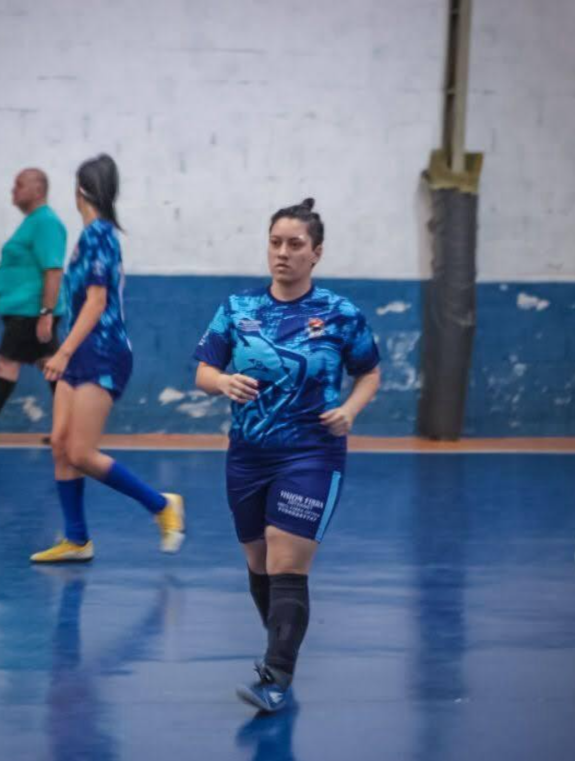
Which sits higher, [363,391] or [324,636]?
[363,391]

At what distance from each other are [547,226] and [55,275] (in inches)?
180

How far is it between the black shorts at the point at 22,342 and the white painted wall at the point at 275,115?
224 centimetres

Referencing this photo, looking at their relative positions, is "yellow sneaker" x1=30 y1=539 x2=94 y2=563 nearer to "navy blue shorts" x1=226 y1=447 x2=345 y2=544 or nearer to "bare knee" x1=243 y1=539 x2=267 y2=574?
"bare knee" x1=243 y1=539 x2=267 y2=574

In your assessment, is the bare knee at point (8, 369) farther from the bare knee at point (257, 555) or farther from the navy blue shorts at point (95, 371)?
the bare knee at point (257, 555)

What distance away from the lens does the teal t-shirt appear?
30.7 ft

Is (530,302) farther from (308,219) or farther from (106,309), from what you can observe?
(308,219)

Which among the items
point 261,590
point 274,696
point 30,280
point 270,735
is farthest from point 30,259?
point 270,735

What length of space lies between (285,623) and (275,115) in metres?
7.39

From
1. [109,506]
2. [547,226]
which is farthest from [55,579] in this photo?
[547,226]

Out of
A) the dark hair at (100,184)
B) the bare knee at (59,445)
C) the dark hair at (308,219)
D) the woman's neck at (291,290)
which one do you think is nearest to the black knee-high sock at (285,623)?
the woman's neck at (291,290)

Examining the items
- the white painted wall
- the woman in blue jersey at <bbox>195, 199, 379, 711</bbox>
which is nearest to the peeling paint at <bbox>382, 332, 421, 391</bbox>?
the white painted wall

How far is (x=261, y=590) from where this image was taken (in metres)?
5.56

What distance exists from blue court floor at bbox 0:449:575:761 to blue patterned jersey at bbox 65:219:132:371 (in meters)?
1.02

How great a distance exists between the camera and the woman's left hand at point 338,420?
509 cm
